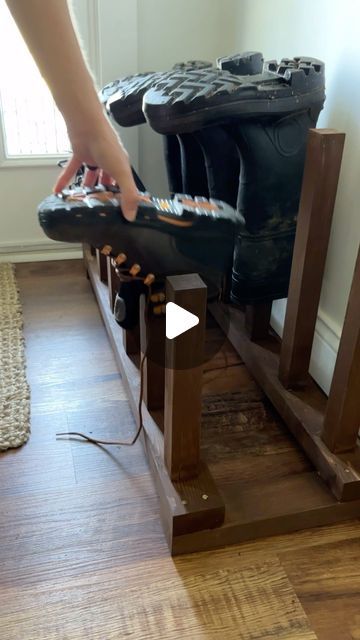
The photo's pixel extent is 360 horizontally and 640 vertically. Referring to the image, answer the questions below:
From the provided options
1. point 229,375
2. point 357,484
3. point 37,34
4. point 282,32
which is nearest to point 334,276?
point 229,375

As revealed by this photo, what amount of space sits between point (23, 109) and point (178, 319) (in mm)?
1314

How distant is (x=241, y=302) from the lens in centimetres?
118

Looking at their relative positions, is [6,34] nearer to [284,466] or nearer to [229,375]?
[229,375]

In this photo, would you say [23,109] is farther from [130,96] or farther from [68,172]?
[68,172]

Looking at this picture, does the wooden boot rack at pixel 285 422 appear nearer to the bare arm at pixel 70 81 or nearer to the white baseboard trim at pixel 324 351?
the white baseboard trim at pixel 324 351

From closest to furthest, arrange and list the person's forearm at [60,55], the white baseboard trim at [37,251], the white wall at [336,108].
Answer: the person's forearm at [60,55] < the white wall at [336,108] < the white baseboard trim at [37,251]

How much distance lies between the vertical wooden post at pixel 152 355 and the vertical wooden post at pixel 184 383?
0.33 ft

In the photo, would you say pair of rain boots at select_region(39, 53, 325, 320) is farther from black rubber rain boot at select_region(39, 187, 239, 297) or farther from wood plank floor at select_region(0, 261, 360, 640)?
wood plank floor at select_region(0, 261, 360, 640)

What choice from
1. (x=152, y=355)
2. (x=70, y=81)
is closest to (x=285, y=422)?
(x=152, y=355)

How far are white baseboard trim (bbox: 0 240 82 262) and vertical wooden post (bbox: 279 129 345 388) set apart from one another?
3.47ft

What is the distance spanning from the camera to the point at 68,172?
2.34 feet

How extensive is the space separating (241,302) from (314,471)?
355 millimetres

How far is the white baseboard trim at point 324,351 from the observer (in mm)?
1191
